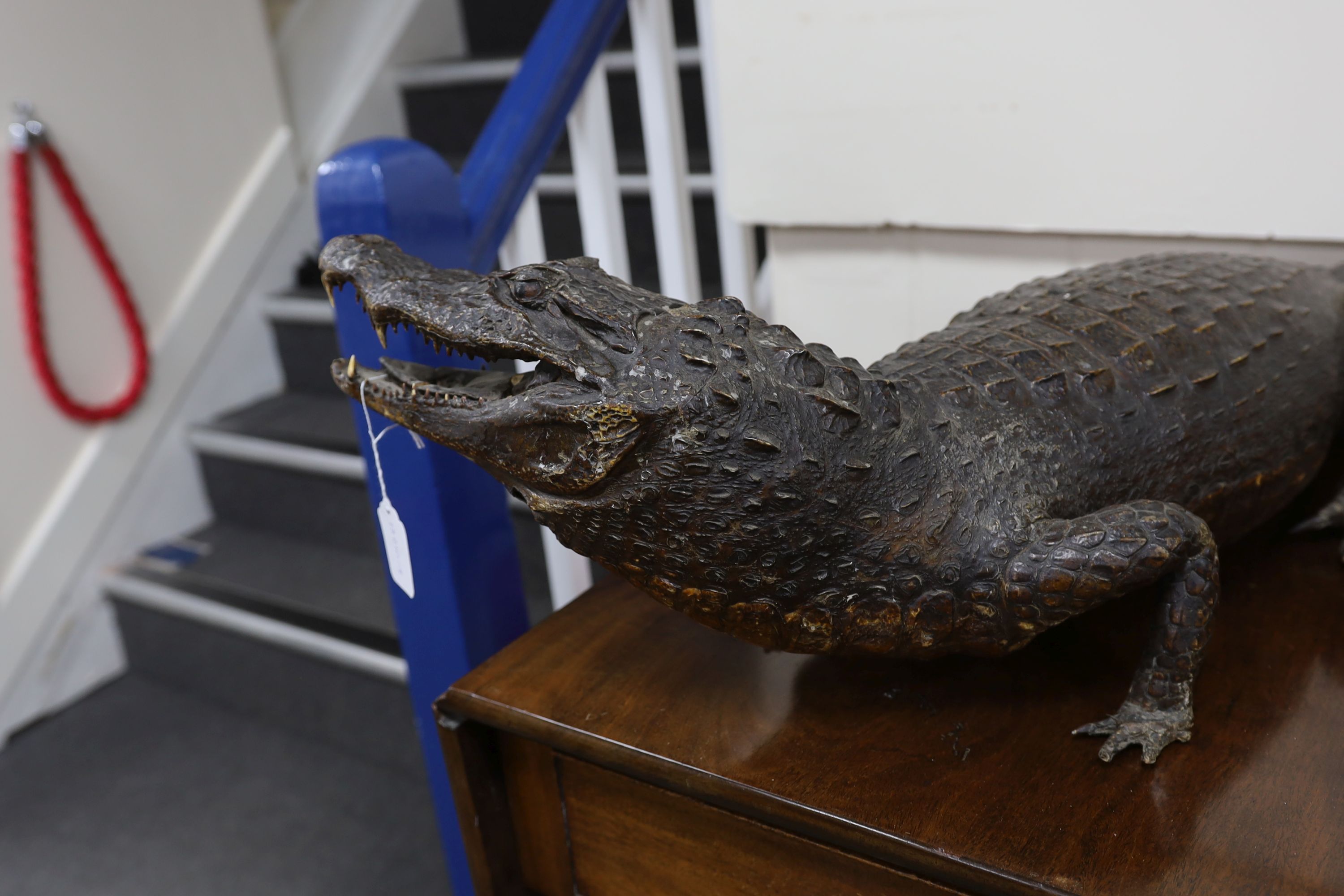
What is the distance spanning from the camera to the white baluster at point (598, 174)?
1.17 meters

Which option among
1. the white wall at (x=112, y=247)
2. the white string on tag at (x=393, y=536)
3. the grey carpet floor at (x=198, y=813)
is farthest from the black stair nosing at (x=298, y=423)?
the white string on tag at (x=393, y=536)

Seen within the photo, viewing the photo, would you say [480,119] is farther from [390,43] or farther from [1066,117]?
[1066,117]

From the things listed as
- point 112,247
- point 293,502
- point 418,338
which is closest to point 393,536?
point 418,338

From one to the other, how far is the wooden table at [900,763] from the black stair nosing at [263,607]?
878 mm

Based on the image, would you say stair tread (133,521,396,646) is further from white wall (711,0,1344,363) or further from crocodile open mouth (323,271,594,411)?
crocodile open mouth (323,271,594,411)

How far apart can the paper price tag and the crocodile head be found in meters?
0.28

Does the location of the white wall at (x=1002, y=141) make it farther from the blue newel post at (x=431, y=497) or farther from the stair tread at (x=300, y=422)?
the stair tread at (x=300, y=422)

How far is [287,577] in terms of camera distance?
79.6 inches

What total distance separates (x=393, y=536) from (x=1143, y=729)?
2.21 ft

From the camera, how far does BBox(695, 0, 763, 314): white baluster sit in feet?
4.30

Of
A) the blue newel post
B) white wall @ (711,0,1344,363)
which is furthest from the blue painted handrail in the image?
white wall @ (711,0,1344,363)

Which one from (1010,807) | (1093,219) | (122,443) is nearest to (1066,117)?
(1093,219)

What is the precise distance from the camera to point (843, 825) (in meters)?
0.64

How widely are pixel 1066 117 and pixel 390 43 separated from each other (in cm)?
178
